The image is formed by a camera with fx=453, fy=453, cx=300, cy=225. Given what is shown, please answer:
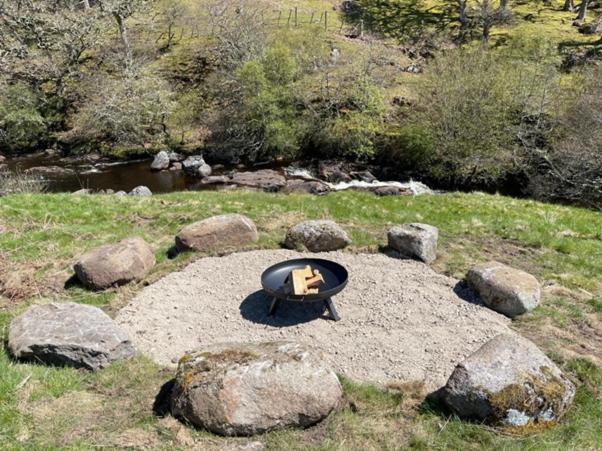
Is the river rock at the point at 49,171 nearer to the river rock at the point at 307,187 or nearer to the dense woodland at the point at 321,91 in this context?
the dense woodland at the point at 321,91

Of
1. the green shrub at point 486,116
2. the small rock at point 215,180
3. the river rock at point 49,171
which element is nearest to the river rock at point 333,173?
the green shrub at point 486,116

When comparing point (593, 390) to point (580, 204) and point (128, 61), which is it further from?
point (128, 61)

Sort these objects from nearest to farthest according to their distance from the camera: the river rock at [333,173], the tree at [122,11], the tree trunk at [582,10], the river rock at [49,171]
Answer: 1. the river rock at [333,173]
2. the river rock at [49,171]
3. the tree at [122,11]
4. the tree trunk at [582,10]

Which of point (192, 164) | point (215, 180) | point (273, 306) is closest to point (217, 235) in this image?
point (273, 306)

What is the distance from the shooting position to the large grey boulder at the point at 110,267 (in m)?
11.4

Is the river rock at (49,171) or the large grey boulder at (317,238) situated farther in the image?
the river rock at (49,171)

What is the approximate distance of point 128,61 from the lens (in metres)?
43.6

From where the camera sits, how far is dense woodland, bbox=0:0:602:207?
29.6 metres

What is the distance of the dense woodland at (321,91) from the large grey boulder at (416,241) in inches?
667

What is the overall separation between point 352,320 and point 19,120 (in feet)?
135

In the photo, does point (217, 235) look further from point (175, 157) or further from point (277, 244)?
point (175, 157)

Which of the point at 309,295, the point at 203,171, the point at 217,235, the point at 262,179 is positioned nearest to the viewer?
the point at 309,295

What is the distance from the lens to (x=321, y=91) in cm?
3891

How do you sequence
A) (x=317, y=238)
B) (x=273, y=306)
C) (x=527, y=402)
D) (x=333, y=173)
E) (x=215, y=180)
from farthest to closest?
(x=333, y=173) < (x=215, y=180) < (x=317, y=238) < (x=273, y=306) < (x=527, y=402)
